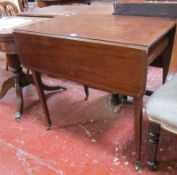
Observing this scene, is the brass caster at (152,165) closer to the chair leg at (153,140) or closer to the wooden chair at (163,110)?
the chair leg at (153,140)

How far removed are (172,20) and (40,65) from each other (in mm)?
802

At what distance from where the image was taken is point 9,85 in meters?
2.07

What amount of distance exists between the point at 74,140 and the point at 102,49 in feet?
2.70

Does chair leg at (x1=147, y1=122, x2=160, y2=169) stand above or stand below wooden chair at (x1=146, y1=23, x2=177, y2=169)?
below

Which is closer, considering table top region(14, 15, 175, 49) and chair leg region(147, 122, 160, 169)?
table top region(14, 15, 175, 49)

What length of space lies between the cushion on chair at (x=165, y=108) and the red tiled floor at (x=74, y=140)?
0.19m

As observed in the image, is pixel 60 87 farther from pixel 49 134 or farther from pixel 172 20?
pixel 172 20

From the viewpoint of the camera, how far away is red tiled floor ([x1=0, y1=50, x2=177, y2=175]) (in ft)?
4.55

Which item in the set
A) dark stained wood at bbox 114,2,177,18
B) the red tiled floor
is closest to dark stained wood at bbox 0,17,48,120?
the red tiled floor

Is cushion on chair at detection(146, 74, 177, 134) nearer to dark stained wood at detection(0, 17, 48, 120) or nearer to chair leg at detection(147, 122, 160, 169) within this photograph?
chair leg at detection(147, 122, 160, 169)

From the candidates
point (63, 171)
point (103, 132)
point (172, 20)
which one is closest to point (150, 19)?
point (172, 20)

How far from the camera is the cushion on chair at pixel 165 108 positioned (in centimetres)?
99

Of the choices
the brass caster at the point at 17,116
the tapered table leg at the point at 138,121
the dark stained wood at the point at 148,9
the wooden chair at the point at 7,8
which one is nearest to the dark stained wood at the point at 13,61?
the brass caster at the point at 17,116

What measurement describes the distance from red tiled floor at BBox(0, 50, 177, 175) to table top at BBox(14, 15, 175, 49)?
0.54m
